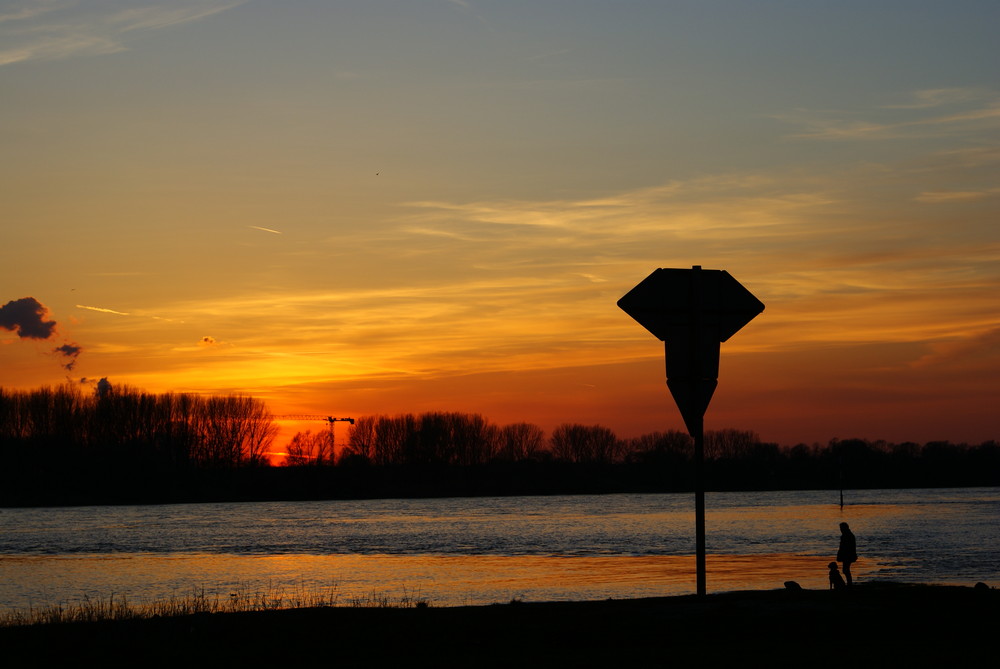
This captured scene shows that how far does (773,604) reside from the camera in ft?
53.4

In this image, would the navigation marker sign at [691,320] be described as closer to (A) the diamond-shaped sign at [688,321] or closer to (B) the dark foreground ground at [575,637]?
(A) the diamond-shaped sign at [688,321]

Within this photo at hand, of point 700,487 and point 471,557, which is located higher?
point 700,487

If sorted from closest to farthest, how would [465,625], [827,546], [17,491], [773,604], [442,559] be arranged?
[465,625] < [773,604] < [442,559] < [827,546] < [17,491]

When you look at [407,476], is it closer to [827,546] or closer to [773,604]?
[827,546]

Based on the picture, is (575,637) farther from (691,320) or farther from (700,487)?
(691,320)

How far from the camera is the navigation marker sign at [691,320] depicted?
970cm

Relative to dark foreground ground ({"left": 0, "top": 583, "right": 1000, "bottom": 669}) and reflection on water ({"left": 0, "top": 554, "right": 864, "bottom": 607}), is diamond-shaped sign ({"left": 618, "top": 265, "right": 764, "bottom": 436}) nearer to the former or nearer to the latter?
dark foreground ground ({"left": 0, "top": 583, "right": 1000, "bottom": 669})

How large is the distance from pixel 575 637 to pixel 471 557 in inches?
1701

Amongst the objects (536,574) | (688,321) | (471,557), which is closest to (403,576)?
(536,574)

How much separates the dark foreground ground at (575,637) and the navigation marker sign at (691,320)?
263 centimetres

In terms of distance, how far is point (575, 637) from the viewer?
13422mm

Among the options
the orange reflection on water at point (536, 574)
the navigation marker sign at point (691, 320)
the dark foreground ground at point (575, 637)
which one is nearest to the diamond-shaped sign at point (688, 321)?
the navigation marker sign at point (691, 320)

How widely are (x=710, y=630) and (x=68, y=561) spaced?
166ft

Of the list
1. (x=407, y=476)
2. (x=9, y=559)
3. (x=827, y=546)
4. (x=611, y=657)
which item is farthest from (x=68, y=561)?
(x=407, y=476)
